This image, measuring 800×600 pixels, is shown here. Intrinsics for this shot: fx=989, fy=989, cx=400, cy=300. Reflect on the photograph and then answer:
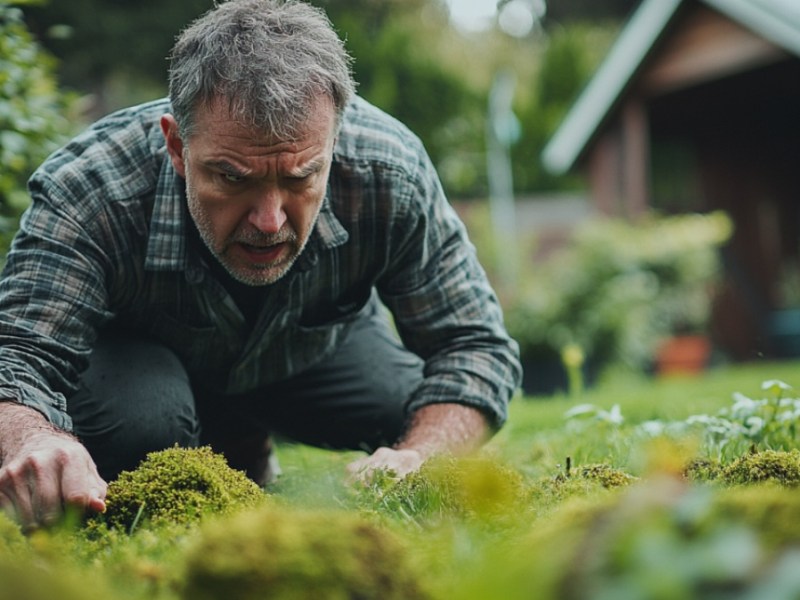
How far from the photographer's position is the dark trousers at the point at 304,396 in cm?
288

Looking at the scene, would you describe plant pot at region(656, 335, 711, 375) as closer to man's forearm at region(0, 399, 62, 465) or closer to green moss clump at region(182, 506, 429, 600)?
man's forearm at region(0, 399, 62, 465)

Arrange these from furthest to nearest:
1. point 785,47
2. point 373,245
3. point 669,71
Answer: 1. point 669,71
2. point 785,47
3. point 373,245

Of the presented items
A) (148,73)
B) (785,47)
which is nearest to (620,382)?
(785,47)

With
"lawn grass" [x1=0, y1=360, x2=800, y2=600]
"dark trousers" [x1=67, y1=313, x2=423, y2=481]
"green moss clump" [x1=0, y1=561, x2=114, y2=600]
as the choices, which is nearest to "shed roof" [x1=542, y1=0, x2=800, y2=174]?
"dark trousers" [x1=67, y1=313, x2=423, y2=481]

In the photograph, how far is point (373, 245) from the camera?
300 centimetres

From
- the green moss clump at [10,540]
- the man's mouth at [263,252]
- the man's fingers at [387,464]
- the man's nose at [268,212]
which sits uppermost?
the man's nose at [268,212]

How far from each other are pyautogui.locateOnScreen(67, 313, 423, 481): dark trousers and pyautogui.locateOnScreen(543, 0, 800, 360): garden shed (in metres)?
7.72

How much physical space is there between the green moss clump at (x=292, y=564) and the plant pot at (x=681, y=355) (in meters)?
9.95

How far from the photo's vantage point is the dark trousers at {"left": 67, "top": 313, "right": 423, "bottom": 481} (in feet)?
9.43

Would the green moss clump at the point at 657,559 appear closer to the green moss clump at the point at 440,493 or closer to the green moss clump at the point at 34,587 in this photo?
the green moss clump at the point at 34,587

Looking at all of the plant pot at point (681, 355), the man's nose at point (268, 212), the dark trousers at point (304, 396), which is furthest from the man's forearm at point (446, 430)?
the plant pot at point (681, 355)

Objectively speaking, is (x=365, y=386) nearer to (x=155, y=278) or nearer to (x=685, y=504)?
(x=155, y=278)

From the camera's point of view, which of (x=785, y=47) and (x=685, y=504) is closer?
(x=685, y=504)

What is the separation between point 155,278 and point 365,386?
3.04ft
